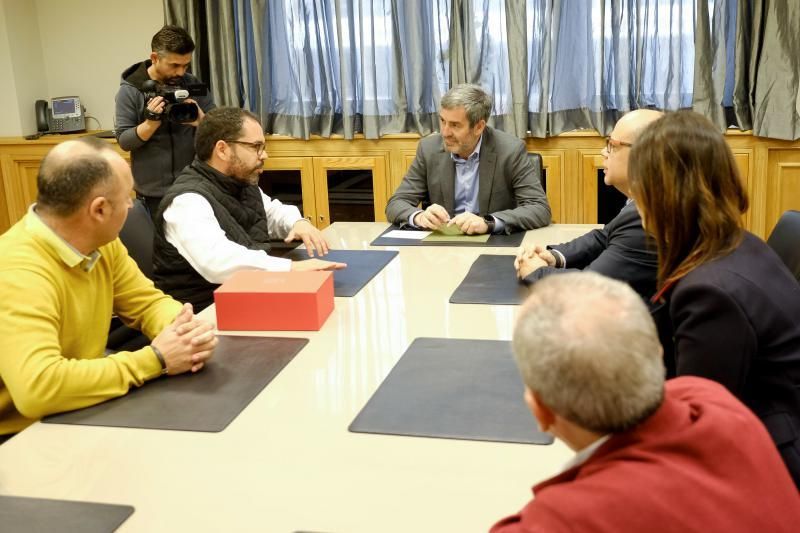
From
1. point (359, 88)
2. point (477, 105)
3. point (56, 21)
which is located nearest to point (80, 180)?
point (477, 105)

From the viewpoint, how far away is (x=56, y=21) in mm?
4910

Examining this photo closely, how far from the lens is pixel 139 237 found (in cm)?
271

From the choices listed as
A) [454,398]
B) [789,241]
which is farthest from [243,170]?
[789,241]

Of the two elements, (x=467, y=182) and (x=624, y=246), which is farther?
(x=467, y=182)

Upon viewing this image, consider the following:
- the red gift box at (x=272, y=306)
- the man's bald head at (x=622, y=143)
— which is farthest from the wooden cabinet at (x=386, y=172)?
the red gift box at (x=272, y=306)

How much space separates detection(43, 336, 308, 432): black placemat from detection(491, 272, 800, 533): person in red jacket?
82cm

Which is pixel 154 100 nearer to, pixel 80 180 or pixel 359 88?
pixel 359 88

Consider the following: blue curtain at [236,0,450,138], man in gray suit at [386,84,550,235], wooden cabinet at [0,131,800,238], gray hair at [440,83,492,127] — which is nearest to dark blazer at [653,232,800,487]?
man in gray suit at [386,84,550,235]

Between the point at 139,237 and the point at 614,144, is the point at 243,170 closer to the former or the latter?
the point at 139,237

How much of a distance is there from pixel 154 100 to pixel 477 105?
139cm

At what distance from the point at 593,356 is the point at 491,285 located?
1.53 metres

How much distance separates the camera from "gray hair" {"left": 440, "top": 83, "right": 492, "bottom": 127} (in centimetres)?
330

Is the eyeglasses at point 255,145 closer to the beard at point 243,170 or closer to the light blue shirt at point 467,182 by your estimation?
the beard at point 243,170

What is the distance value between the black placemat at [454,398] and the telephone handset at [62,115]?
365 cm
